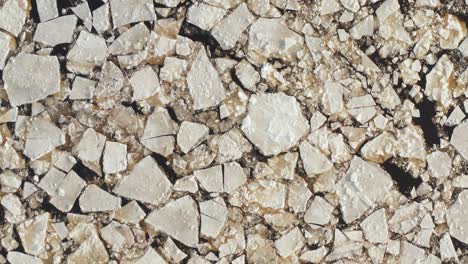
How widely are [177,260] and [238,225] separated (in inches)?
5.4

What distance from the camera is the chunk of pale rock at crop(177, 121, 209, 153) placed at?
138 cm

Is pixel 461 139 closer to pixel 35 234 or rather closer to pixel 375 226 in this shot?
pixel 375 226

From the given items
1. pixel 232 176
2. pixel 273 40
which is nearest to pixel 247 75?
pixel 273 40

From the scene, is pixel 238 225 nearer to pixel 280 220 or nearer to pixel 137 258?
pixel 280 220

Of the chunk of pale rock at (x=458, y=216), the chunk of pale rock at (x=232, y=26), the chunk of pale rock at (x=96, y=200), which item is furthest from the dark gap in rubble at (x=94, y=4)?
the chunk of pale rock at (x=458, y=216)

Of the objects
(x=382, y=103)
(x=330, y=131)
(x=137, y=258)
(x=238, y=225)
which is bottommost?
(x=137, y=258)

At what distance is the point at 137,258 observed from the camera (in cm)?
138

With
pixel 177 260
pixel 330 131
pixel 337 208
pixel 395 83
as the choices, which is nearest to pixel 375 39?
pixel 395 83

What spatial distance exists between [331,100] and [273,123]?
128 mm

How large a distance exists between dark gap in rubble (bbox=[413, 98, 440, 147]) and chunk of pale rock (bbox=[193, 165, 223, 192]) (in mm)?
421

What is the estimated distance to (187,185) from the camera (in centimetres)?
138

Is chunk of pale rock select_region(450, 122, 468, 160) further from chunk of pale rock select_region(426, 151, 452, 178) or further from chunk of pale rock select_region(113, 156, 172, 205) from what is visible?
chunk of pale rock select_region(113, 156, 172, 205)

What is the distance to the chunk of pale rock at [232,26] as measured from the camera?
4.57ft

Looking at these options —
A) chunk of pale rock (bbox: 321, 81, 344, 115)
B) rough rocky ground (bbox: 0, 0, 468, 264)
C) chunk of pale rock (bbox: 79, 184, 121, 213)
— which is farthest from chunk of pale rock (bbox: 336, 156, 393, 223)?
chunk of pale rock (bbox: 79, 184, 121, 213)
